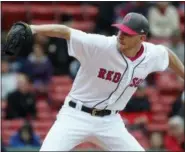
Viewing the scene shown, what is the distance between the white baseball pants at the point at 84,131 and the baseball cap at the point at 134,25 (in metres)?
0.86

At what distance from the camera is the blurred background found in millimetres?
9977

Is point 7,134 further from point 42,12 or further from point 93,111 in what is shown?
point 93,111

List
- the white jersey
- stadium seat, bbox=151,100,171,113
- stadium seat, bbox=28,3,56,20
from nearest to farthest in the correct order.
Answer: the white jersey → stadium seat, bbox=151,100,171,113 → stadium seat, bbox=28,3,56,20

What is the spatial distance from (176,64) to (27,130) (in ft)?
11.2

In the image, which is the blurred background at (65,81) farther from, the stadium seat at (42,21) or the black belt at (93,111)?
the black belt at (93,111)

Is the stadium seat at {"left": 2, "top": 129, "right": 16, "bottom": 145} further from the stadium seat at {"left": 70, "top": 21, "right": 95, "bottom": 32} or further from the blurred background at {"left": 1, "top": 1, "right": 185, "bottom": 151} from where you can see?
the stadium seat at {"left": 70, "top": 21, "right": 95, "bottom": 32}

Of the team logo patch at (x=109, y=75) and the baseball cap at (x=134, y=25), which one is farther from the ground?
the baseball cap at (x=134, y=25)

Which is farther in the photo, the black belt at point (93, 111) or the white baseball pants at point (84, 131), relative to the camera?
the black belt at point (93, 111)

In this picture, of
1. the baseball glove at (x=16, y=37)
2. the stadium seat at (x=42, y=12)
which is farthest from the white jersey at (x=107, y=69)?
the stadium seat at (x=42, y=12)

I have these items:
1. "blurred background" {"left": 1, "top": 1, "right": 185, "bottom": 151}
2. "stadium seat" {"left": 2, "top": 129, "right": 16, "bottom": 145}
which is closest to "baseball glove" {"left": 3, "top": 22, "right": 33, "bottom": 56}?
"blurred background" {"left": 1, "top": 1, "right": 185, "bottom": 151}

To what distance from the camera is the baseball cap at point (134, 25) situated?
20.3 ft

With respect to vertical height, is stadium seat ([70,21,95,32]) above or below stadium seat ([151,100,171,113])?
above

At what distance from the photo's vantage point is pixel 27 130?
957cm

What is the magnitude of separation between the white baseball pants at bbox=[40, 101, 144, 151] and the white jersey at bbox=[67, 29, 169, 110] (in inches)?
5.3
